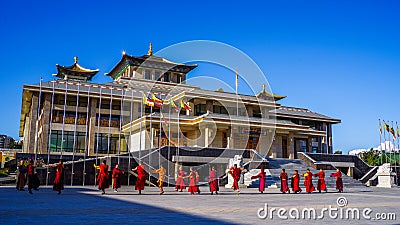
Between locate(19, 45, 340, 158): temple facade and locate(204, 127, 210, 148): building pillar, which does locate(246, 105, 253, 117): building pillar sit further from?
locate(204, 127, 210, 148): building pillar

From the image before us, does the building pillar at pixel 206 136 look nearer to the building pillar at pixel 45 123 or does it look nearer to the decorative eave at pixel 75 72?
the building pillar at pixel 45 123

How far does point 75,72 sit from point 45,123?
12.8m

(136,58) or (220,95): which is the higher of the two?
(136,58)

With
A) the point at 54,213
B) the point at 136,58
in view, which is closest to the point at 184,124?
the point at 136,58

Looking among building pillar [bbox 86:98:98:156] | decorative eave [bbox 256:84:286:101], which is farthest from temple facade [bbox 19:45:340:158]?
decorative eave [bbox 256:84:286:101]

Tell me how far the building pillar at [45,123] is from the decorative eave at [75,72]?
422 inches

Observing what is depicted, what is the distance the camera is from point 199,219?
7.45 metres

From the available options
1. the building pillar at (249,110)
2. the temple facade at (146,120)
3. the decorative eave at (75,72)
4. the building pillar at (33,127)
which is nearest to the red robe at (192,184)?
the temple facade at (146,120)

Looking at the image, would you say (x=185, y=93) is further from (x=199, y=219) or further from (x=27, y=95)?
(x=199, y=219)

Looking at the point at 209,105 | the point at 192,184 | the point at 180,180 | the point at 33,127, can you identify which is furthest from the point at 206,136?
the point at 33,127

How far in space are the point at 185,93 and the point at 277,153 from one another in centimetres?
1029

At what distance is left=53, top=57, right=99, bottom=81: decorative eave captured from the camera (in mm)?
43375

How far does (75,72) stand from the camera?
43.9m

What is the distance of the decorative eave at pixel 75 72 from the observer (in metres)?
43.4
